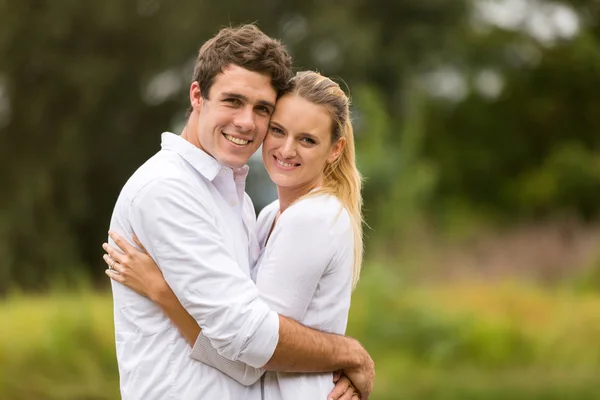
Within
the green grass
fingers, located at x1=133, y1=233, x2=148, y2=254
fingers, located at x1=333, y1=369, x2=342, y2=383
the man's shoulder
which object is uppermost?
the green grass

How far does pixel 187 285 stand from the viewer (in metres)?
2.97

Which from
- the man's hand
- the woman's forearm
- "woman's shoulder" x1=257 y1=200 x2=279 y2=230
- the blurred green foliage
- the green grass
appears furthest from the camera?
the blurred green foliage

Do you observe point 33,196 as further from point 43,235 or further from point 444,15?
point 444,15

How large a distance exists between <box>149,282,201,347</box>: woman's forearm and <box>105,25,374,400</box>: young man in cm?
4

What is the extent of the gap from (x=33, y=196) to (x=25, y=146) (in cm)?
126

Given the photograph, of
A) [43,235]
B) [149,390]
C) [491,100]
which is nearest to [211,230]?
[149,390]

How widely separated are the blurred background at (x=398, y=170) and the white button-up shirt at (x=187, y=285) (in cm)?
202

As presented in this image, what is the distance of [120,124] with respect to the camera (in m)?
18.9

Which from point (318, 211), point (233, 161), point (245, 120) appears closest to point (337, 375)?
point (318, 211)

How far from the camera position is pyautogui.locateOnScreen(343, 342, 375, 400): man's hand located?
3.29 meters

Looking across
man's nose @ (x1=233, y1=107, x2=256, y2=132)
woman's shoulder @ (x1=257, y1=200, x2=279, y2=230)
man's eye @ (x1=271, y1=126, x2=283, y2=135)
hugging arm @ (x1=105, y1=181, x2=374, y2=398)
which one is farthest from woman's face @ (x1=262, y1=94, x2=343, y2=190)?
hugging arm @ (x1=105, y1=181, x2=374, y2=398)

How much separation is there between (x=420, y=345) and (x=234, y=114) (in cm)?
636

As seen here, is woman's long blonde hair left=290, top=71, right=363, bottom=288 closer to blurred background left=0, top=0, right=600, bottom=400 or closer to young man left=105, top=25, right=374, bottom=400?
young man left=105, top=25, right=374, bottom=400

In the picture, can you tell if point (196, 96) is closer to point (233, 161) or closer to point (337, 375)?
point (233, 161)
